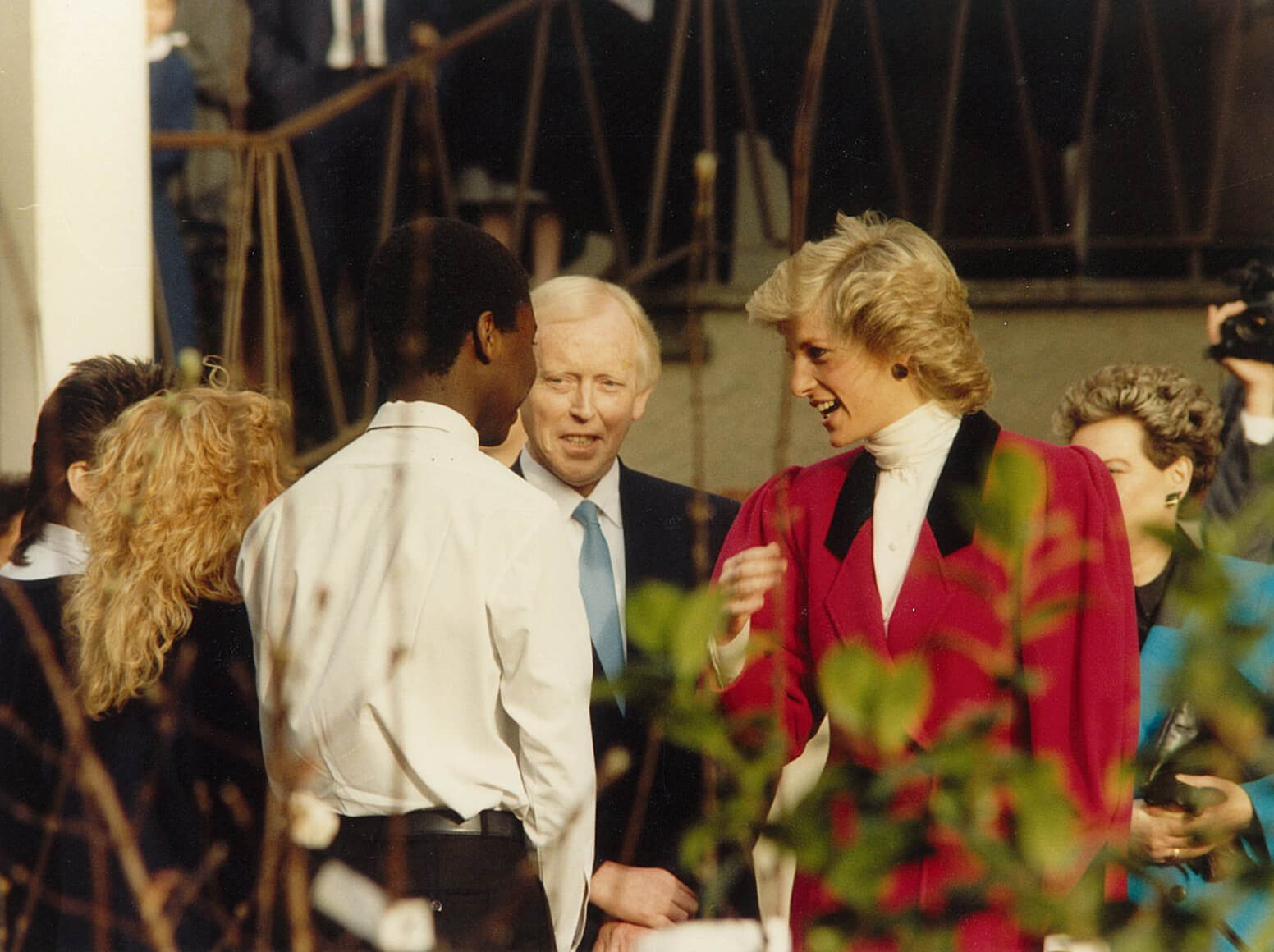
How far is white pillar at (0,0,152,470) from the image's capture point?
3688 millimetres

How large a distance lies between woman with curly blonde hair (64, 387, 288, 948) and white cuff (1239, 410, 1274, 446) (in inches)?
85.2

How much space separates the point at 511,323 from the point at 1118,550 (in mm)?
898

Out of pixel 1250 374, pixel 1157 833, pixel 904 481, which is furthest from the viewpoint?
pixel 1250 374

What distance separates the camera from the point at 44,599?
270 centimetres

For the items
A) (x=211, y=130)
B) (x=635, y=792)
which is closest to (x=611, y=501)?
(x=635, y=792)

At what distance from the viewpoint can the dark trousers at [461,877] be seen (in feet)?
7.11

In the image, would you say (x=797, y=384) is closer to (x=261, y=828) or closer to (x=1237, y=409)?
(x=261, y=828)

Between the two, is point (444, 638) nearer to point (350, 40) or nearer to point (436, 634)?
point (436, 634)

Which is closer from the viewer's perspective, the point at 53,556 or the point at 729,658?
the point at 729,658

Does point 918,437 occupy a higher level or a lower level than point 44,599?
higher

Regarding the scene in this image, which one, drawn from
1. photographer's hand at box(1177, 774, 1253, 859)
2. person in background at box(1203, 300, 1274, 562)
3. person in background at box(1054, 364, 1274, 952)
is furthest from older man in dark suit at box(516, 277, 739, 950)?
photographer's hand at box(1177, 774, 1253, 859)

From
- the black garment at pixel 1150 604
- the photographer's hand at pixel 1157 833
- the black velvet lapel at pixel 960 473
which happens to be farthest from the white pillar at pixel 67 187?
the photographer's hand at pixel 1157 833

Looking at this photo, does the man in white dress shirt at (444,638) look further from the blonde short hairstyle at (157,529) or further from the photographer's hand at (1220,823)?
the photographer's hand at (1220,823)

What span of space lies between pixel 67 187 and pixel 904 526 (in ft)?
7.16
